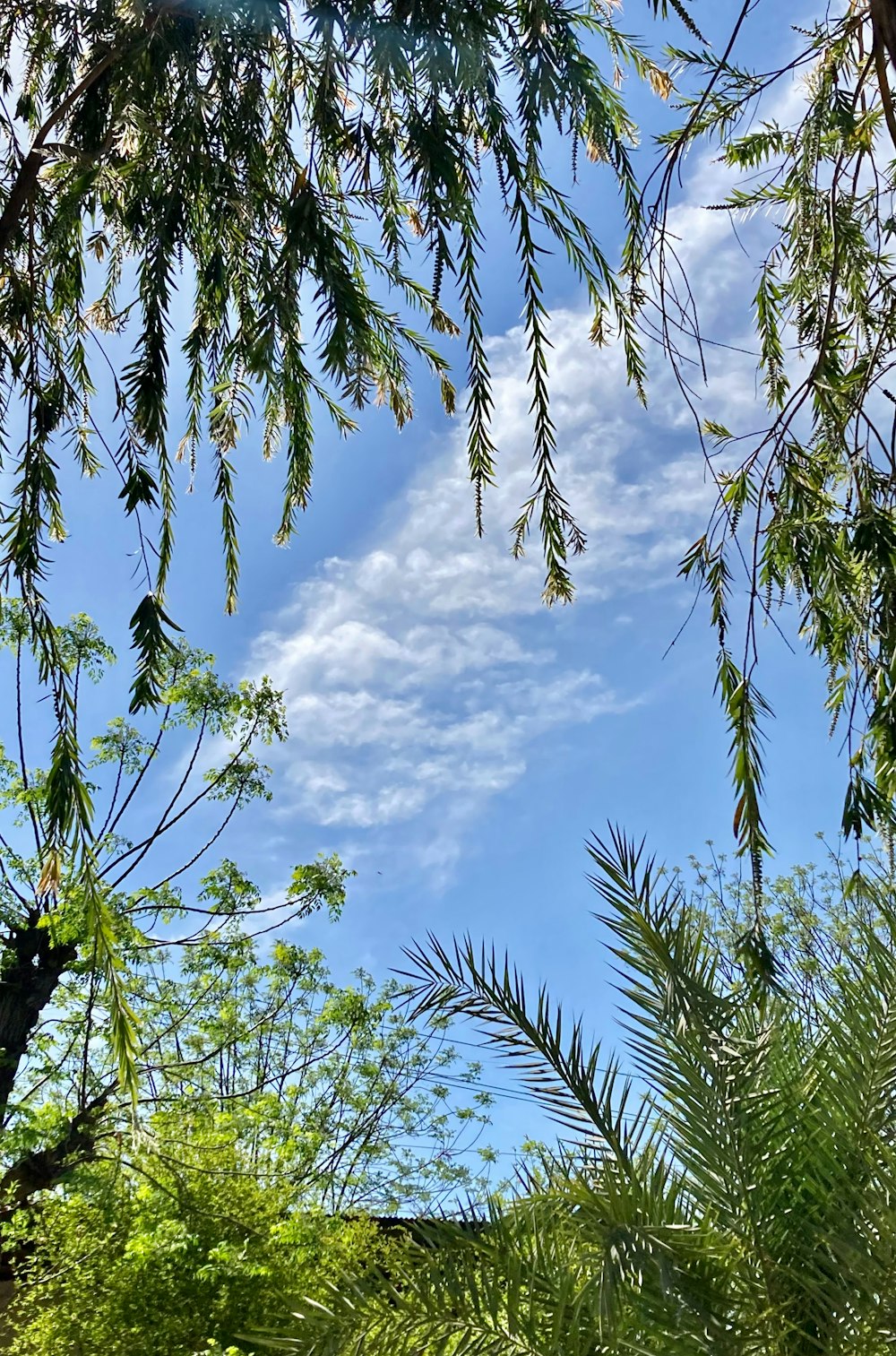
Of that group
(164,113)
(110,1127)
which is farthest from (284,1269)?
(164,113)

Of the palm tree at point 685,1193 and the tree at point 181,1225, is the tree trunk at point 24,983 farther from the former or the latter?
the palm tree at point 685,1193

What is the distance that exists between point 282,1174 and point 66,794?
5.81m

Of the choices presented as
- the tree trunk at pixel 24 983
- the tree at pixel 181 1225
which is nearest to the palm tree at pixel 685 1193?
the tree at pixel 181 1225

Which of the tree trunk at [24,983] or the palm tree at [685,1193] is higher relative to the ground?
the tree trunk at [24,983]

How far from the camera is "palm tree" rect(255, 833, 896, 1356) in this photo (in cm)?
260

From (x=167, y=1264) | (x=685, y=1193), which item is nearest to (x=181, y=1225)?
(x=167, y=1264)

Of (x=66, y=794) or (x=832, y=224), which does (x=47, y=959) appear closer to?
(x=66, y=794)

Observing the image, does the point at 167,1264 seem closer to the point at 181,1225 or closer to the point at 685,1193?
the point at 181,1225

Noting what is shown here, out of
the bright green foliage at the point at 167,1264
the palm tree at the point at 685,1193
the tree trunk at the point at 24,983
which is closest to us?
the palm tree at the point at 685,1193

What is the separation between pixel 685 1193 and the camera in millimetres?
3188

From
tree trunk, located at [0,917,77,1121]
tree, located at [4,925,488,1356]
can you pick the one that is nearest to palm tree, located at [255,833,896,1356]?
tree, located at [4,925,488,1356]

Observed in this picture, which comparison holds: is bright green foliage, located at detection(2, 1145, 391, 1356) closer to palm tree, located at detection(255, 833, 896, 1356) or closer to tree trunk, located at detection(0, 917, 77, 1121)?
tree trunk, located at detection(0, 917, 77, 1121)

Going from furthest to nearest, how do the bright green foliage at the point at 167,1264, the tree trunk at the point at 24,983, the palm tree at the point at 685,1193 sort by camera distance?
1. the tree trunk at the point at 24,983
2. the bright green foliage at the point at 167,1264
3. the palm tree at the point at 685,1193

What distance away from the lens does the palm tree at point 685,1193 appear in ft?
8.52
